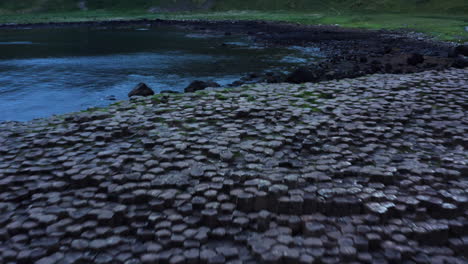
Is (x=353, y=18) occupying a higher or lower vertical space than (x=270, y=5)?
lower

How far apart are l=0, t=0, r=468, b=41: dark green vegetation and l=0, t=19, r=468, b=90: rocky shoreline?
9.98 m

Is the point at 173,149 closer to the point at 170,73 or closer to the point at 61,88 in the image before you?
the point at 61,88

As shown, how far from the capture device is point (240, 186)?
818 centimetres

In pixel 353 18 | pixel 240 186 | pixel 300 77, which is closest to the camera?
pixel 240 186

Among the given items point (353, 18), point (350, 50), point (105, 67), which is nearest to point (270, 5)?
point (353, 18)

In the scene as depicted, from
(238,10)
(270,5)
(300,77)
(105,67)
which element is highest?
(270,5)

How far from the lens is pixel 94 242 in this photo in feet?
22.1

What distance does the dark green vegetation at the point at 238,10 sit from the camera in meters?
73.1

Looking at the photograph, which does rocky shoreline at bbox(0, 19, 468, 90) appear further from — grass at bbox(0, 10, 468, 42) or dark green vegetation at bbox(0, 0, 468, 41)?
dark green vegetation at bbox(0, 0, 468, 41)

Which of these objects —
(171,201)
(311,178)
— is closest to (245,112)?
(311,178)

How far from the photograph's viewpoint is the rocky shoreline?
23.9m

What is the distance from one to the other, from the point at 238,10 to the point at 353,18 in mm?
37714

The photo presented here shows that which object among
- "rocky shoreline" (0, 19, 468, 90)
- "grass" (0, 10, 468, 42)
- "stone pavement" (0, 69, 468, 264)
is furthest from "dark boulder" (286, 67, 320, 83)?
"grass" (0, 10, 468, 42)

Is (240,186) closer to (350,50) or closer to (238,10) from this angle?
(350,50)
